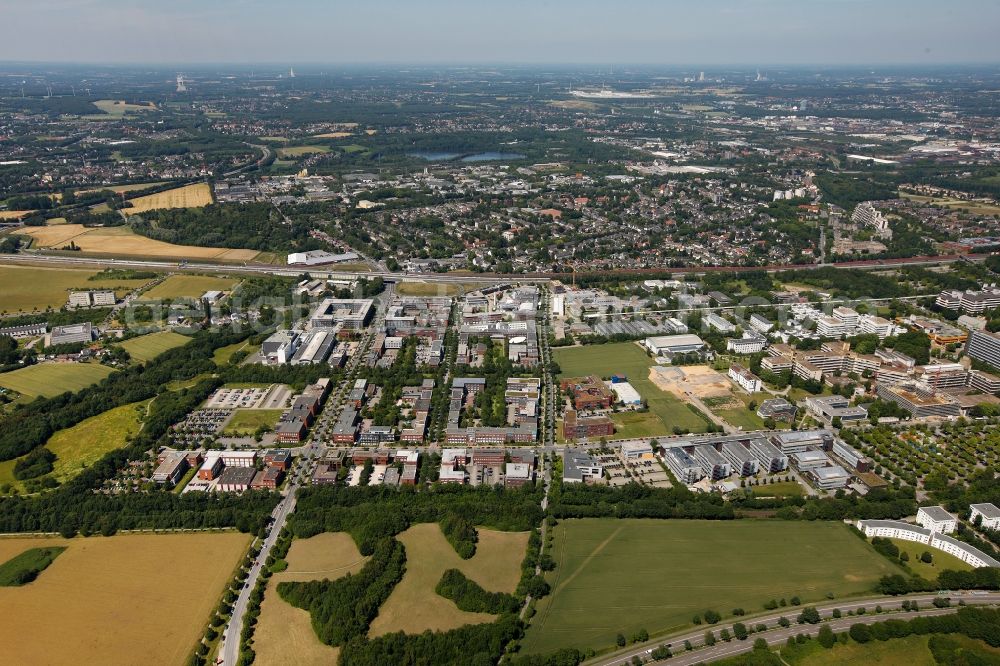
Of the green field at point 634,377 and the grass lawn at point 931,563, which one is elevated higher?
the green field at point 634,377

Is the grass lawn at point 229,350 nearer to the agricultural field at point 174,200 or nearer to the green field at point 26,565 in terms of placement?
the green field at point 26,565

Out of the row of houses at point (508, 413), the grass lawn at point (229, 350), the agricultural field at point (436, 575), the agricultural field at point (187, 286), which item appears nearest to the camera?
the agricultural field at point (436, 575)

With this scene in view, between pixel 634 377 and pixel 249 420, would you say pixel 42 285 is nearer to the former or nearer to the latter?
pixel 249 420

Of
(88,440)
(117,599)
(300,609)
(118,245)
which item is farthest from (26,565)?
(118,245)

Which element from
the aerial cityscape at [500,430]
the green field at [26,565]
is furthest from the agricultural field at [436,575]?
the green field at [26,565]

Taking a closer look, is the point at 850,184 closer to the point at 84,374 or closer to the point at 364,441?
the point at 364,441

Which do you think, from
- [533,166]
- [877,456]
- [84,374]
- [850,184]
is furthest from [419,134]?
[877,456]

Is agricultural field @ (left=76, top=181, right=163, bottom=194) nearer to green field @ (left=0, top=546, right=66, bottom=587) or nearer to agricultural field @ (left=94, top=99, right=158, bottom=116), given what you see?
green field @ (left=0, top=546, right=66, bottom=587)
